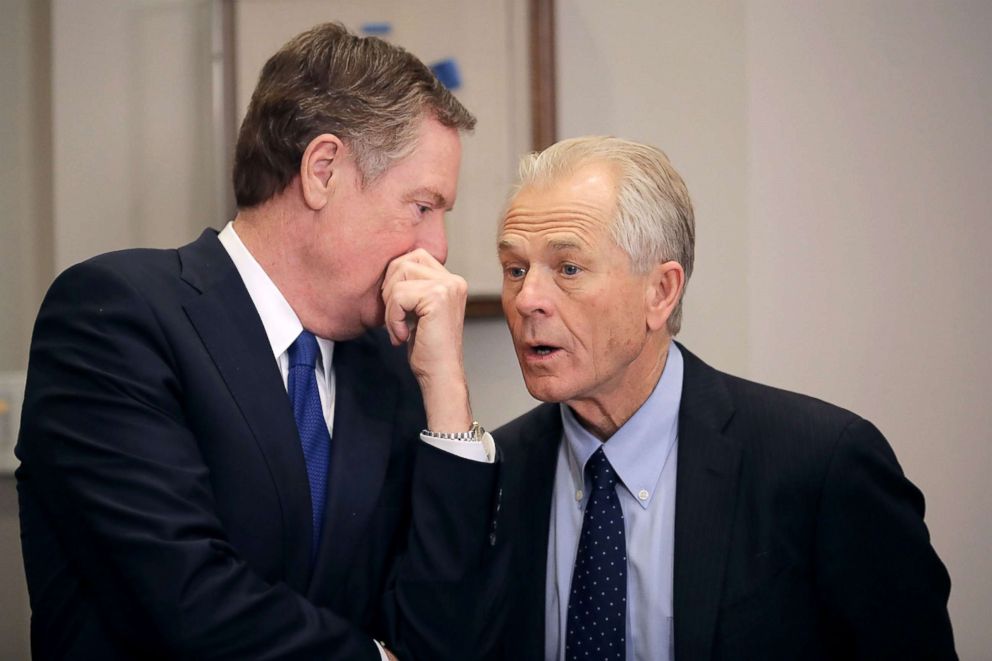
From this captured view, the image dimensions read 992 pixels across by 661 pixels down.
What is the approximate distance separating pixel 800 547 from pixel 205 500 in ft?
2.80

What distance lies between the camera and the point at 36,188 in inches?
86.3

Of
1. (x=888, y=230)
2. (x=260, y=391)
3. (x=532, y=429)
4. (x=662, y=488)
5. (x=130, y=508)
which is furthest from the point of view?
(x=888, y=230)

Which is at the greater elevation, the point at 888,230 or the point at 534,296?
the point at 888,230

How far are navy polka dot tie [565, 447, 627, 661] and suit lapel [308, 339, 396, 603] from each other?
0.32m

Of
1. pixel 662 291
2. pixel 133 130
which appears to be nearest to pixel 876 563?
pixel 662 291

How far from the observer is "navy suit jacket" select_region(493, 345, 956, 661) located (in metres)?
1.37

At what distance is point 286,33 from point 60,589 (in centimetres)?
128

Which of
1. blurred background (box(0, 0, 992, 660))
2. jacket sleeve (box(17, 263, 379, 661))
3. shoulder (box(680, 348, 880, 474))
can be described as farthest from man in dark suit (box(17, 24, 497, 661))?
blurred background (box(0, 0, 992, 660))

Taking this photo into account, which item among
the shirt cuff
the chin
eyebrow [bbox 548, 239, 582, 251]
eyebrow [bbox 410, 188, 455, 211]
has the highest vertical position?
eyebrow [bbox 410, 188, 455, 211]

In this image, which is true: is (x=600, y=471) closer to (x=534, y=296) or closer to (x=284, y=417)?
(x=534, y=296)

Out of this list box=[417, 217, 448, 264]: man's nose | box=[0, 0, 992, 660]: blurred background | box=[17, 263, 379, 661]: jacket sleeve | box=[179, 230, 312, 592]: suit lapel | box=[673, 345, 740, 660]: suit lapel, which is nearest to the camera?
box=[17, 263, 379, 661]: jacket sleeve

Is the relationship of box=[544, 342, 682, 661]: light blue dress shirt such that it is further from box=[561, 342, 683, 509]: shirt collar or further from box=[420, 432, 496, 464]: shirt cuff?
box=[420, 432, 496, 464]: shirt cuff

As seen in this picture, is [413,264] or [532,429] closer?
[413,264]

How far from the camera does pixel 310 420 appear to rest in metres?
1.38
